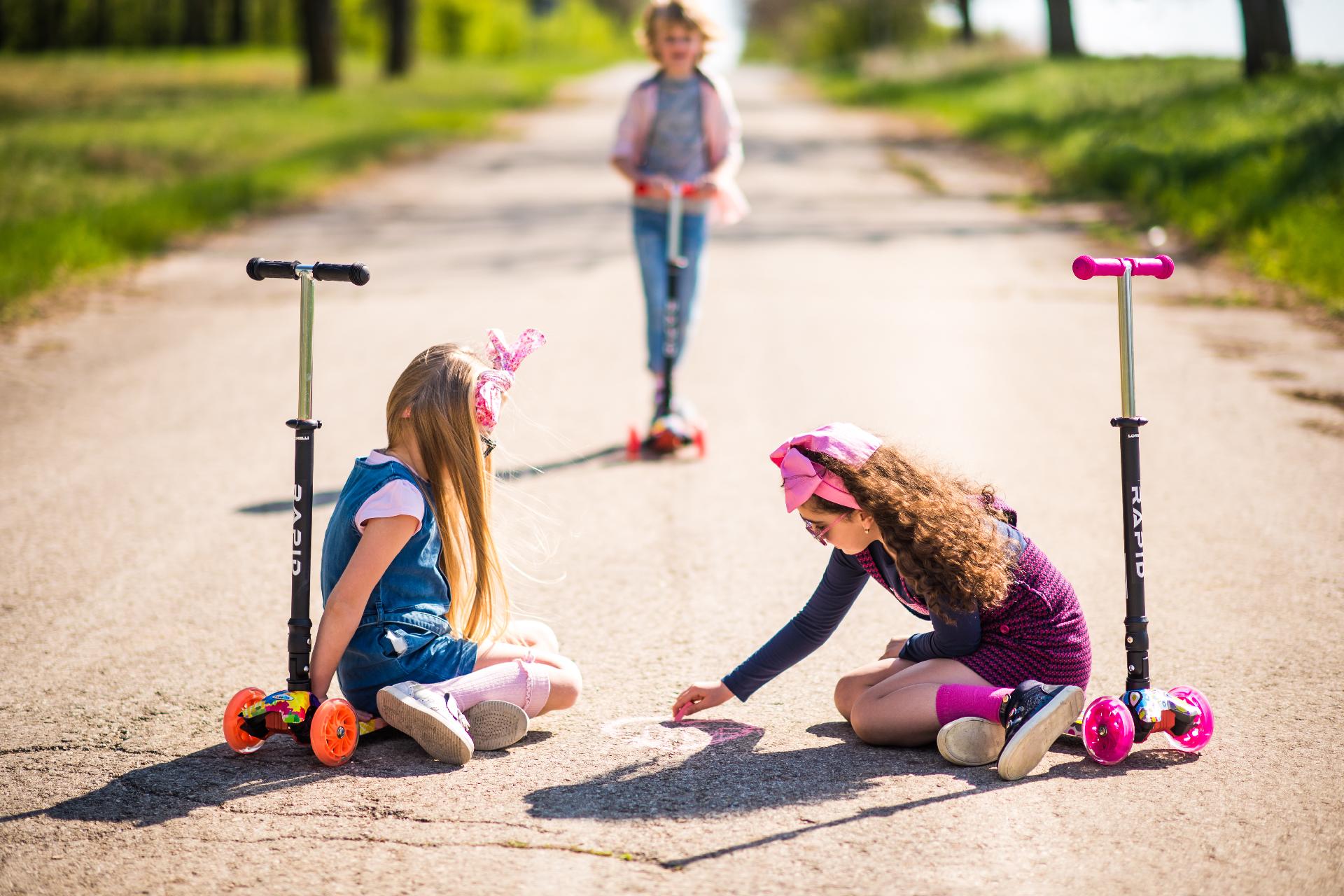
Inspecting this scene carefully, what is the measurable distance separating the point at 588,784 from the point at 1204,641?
2.24 meters

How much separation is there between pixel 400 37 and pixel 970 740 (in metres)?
36.7

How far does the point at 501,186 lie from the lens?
57.5ft

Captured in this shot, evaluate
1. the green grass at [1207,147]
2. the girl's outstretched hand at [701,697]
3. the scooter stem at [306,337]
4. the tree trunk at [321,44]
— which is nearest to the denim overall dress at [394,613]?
the scooter stem at [306,337]

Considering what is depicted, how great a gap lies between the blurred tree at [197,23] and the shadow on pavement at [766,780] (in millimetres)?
52609

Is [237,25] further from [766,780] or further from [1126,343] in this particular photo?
[766,780]

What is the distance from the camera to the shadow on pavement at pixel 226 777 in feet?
11.2

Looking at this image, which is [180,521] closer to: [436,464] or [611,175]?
[436,464]

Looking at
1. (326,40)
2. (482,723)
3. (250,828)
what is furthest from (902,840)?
(326,40)

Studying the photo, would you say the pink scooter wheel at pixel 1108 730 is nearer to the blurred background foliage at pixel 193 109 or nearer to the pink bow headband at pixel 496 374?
the pink bow headband at pixel 496 374

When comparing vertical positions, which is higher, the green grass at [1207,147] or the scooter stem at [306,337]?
the green grass at [1207,147]

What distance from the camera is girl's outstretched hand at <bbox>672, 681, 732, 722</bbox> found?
3857 mm

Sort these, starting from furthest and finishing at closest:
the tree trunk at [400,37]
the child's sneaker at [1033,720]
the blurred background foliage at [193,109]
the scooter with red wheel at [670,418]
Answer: the tree trunk at [400,37] < the blurred background foliage at [193,109] < the scooter with red wheel at [670,418] < the child's sneaker at [1033,720]

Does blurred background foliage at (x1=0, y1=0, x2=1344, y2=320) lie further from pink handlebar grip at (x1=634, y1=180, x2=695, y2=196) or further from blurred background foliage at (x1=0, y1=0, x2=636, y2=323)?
pink handlebar grip at (x1=634, y1=180, x2=695, y2=196)

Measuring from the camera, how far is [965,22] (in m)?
43.8
